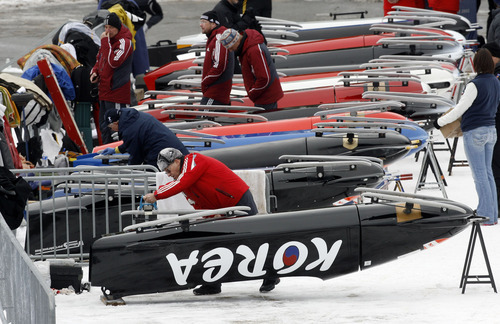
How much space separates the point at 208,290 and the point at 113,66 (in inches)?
227

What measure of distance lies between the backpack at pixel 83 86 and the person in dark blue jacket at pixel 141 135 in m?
4.11

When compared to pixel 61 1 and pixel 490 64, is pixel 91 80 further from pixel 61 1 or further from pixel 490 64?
pixel 61 1

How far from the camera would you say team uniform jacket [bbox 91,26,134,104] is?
45.2ft

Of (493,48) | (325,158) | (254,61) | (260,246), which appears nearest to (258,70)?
(254,61)

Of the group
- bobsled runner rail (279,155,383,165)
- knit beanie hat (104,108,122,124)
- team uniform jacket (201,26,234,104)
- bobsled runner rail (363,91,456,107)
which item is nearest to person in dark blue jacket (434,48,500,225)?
bobsled runner rail (279,155,383,165)

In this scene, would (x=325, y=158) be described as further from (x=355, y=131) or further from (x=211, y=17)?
(x=211, y=17)

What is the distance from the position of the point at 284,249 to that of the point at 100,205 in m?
2.33

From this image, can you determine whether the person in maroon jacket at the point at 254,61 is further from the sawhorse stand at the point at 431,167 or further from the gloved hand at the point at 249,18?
the sawhorse stand at the point at 431,167

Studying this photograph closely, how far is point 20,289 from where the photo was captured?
247 inches

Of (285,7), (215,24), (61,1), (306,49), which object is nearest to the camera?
(215,24)

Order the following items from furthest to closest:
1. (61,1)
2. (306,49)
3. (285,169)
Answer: (61,1), (306,49), (285,169)

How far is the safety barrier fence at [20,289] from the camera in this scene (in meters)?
5.25

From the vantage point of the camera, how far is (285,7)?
27688 mm

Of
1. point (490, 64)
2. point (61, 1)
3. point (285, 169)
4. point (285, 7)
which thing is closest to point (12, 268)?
point (285, 169)
